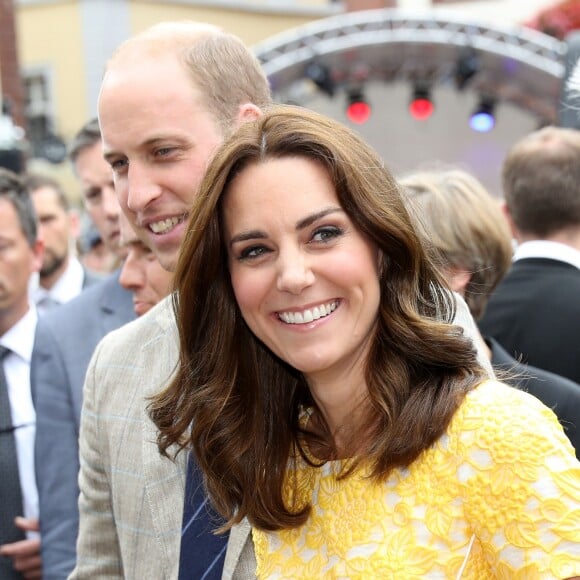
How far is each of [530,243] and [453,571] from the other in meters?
2.08

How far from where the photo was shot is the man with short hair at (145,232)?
2176mm

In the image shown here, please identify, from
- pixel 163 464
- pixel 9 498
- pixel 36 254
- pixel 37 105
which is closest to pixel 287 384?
pixel 163 464

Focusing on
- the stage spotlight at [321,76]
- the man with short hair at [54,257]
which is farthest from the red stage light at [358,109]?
the man with short hair at [54,257]

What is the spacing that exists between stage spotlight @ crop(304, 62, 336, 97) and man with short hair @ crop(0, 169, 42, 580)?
690cm

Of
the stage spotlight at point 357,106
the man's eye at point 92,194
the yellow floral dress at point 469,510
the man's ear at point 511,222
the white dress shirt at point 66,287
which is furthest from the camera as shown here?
the stage spotlight at point 357,106

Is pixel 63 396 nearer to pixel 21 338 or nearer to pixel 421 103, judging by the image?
pixel 21 338

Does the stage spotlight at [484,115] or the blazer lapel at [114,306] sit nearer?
the blazer lapel at [114,306]

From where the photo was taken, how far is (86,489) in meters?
2.30

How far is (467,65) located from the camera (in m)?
10.5

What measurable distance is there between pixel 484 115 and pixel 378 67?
4.41ft

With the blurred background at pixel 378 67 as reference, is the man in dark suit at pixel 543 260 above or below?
above

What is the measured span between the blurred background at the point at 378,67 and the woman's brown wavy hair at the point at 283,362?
2362mm

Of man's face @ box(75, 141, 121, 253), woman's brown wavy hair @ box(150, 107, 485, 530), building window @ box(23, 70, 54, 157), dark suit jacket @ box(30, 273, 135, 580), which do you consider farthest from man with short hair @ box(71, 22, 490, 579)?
building window @ box(23, 70, 54, 157)

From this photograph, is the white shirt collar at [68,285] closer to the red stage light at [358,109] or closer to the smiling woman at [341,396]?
the smiling woman at [341,396]
